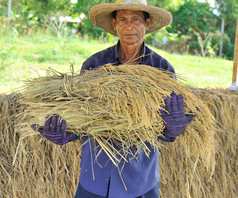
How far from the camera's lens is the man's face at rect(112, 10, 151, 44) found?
1.58 meters

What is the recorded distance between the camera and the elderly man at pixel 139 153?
127 cm

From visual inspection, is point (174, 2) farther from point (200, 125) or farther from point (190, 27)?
point (190, 27)

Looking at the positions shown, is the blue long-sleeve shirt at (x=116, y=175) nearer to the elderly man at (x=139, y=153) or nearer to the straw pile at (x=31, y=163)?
the elderly man at (x=139, y=153)

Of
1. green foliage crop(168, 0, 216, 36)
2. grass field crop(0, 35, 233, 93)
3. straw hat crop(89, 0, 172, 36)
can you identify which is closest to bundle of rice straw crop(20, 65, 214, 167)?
straw hat crop(89, 0, 172, 36)

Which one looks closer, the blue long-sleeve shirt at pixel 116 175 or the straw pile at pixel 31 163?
the blue long-sleeve shirt at pixel 116 175

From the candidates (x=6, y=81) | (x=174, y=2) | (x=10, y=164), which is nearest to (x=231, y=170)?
(x=10, y=164)

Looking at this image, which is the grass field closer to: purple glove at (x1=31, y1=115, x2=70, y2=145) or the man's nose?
the man's nose

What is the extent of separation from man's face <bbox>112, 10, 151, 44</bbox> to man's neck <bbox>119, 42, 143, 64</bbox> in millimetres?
34

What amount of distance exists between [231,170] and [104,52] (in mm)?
1997

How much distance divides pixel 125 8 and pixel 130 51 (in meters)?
0.27

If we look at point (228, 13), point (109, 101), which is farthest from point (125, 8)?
point (228, 13)

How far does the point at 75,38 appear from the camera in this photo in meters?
7.39

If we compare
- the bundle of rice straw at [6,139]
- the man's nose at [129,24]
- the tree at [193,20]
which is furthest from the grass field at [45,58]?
the tree at [193,20]

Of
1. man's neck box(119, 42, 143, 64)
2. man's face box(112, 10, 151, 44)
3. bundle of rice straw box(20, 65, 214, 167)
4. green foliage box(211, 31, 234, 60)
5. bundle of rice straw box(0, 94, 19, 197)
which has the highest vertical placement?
man's face box(112, 10, 151, 44)
